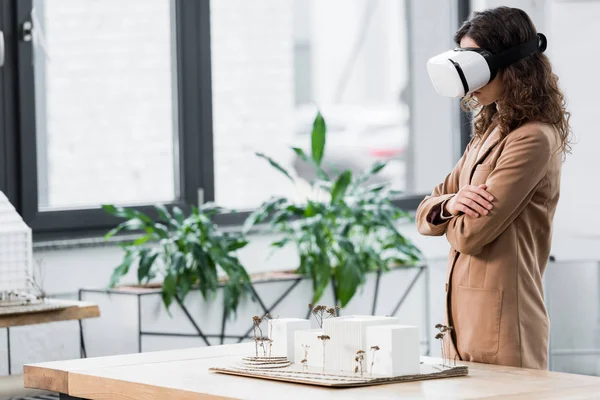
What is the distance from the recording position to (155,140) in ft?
16.4

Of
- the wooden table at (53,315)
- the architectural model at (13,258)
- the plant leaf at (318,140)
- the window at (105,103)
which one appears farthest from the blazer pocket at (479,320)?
the window at (105,103)

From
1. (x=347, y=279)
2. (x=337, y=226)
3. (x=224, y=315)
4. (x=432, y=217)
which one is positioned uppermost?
(x=432, y=217)

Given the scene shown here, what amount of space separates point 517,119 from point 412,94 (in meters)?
3.68

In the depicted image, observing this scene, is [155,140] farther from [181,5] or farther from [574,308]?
[574,308]

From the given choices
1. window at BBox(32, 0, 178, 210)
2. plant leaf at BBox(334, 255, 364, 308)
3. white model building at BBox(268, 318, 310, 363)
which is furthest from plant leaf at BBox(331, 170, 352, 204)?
white model building at BBox(268, 318, 310, 363)

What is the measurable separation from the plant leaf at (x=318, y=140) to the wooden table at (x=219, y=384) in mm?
2434

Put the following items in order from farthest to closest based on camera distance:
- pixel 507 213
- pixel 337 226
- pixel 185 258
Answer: pixel 337 226 < pixel 185 258 < pixel 507 213

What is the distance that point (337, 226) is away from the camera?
4.77 metres

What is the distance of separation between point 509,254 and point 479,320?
0.15m

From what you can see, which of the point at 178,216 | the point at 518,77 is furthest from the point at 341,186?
the point at 518,77

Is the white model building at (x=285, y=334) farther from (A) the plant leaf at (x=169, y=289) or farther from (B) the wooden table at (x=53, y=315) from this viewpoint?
(A) the plant leaf at (x=169, y=289)

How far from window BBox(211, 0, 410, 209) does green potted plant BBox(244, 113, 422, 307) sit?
520 mm

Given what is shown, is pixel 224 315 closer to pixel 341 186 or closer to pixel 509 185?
pixel 341 186

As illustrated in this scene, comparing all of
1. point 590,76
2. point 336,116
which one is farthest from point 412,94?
point 590,76
